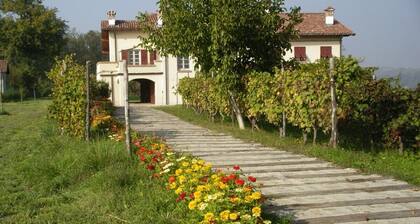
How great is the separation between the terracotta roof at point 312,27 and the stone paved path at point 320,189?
29.6 meters

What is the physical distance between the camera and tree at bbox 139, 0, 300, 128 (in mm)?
14000

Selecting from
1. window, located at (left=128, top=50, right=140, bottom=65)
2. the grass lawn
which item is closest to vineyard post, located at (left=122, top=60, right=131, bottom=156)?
the grass lawn

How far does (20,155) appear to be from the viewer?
35.6ft

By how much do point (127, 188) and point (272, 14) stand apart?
28.7 ft

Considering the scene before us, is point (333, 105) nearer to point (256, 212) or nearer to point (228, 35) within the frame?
point (228, 35)

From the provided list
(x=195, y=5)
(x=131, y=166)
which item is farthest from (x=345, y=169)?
(x=195, y=5)

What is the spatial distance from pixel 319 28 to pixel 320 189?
35.3 metres

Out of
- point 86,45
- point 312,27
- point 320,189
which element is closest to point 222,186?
point 320,189

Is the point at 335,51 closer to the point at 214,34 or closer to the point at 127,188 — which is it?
the point at 214,34

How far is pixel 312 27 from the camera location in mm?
40562

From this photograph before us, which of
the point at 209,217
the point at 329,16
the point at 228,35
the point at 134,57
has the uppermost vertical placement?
the point at 329,16

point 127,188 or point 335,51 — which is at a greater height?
point 335,51

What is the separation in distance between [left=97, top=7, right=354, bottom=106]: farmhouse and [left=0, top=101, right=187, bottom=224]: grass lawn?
24.6m

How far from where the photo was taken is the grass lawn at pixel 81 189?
6000mm
